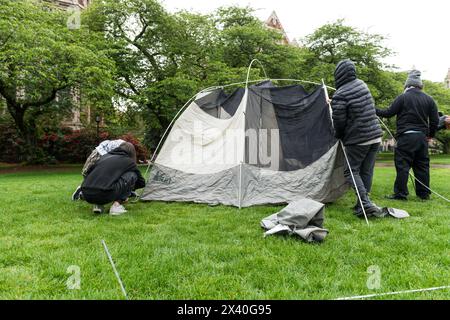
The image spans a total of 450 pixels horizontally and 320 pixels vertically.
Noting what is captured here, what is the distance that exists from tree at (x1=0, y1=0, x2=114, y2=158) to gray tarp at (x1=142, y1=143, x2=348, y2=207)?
22.4ft

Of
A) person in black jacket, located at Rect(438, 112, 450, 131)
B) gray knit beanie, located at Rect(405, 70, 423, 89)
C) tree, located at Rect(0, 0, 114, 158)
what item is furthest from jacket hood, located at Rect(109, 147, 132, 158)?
tree, located at Rect(0, 0, 114, 158)

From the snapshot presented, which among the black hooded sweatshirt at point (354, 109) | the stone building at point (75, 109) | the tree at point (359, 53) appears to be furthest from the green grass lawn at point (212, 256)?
the tree at point (359, 53)

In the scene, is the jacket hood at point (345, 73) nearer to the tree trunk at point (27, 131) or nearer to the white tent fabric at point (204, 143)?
the white tent fabric at point (204, 143)

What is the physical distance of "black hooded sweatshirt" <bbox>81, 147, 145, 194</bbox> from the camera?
4.13 metres

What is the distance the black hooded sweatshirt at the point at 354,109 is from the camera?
4074 mm

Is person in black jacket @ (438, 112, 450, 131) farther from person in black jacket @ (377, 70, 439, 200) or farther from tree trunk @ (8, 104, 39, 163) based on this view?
tree trunk @ (8, 104, 39, 163)

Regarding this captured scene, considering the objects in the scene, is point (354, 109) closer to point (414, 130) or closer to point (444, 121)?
point (414, 130)

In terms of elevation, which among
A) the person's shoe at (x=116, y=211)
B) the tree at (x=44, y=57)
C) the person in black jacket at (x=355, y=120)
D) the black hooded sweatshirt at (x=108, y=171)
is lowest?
the person's shoe at (x=116, y=211)

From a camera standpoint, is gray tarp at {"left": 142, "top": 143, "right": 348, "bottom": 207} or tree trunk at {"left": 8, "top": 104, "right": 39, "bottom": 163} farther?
tree trunk at {"left": 8, "top": 104, "right": 39, "bottom": 163}

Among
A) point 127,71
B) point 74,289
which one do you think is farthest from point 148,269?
point 127,71

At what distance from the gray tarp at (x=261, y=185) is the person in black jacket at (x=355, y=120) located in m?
0.53

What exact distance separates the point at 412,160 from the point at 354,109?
5.96 feet

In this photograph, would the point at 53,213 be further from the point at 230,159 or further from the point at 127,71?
the point at 127,71

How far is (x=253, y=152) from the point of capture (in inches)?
203
